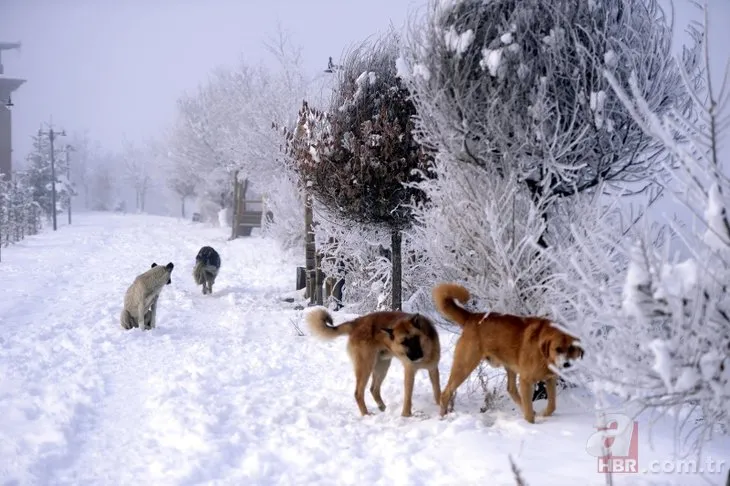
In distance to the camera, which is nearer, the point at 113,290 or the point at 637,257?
the point at 637,257

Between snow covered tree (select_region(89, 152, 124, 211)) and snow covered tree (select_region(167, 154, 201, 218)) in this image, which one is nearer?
snow covered tree (select_region(167, 154, 201, 218))

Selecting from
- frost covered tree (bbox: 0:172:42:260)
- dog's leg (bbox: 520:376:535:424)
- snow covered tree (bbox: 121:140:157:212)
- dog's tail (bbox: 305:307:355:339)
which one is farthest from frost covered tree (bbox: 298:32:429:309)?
snow covered tree (bbox: 121:140:157:212)

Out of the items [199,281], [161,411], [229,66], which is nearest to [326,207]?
[161,411]

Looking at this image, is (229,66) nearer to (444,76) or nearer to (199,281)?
(199,281)

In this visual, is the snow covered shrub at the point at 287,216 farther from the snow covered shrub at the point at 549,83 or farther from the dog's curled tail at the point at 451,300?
the dog's curled tail at the point at 451,300

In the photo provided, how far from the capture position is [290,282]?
16859 millimetres

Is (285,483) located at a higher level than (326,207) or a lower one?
lower

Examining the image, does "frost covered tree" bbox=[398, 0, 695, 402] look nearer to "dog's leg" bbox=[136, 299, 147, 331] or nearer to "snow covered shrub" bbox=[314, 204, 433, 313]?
"snow covered shrub" bbox=[314, 204, 433, 313]

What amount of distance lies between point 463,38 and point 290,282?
12369mm

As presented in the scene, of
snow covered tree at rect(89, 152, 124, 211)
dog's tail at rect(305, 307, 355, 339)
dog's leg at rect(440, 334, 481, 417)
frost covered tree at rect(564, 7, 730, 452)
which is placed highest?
snow covered tree at rect(89, 152, 124, 211)

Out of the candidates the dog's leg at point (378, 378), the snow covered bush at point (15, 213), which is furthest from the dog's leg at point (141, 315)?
the snow covered bush at point (15, 213)

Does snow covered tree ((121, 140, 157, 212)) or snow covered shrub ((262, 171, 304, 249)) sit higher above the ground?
snow covered tree ((121, 140, 157, 212))

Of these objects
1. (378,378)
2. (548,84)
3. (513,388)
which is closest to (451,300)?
(513,388)

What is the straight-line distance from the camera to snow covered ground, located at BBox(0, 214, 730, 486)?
4.16m
